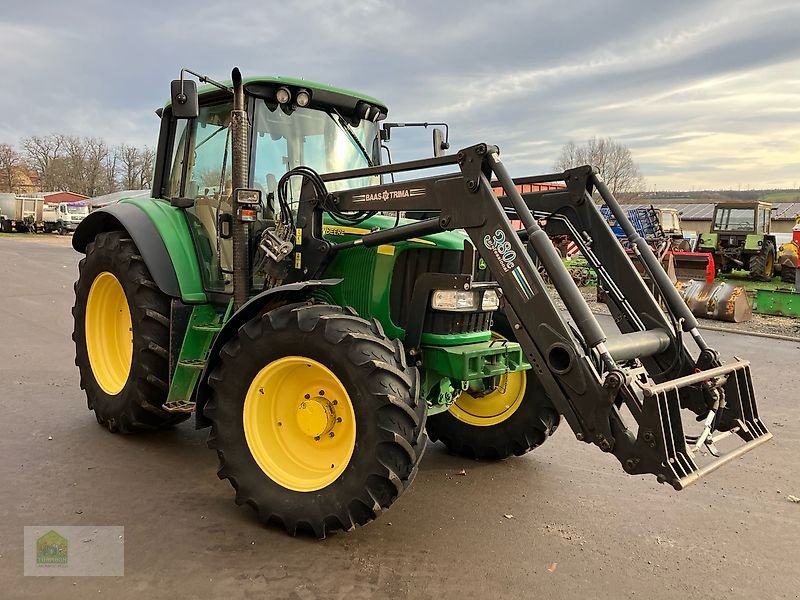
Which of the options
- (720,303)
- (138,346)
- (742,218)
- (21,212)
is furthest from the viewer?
(21,212)

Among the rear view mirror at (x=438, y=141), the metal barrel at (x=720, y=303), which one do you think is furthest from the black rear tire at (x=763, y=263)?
the rear view mirror at (x=438, y=141)

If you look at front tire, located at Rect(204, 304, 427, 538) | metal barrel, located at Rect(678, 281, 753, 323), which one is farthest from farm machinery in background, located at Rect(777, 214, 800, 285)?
front tire, located at Rect(204, 304, 427, 538)

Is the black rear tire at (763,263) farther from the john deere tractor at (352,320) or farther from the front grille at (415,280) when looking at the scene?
the front grille at (415,280)

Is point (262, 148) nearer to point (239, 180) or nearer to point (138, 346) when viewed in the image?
point (239, 180)

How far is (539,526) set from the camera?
3766 millimetres

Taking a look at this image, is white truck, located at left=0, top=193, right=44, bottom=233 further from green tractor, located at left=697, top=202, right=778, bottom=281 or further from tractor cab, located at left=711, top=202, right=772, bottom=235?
tractor cab, located at left=711, top=202, right=772, bottom=235

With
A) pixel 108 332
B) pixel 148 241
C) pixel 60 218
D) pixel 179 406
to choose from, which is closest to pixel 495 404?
pixel 179 406

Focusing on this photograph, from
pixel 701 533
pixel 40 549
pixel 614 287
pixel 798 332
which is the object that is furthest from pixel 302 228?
pixel 798 332

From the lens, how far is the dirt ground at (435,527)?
3.10m

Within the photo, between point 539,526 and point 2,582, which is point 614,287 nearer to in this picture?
point 539,526

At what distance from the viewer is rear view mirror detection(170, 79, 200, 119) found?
3.82 m

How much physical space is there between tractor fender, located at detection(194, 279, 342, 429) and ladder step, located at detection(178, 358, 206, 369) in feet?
1.92

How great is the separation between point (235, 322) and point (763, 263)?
21.6 metres

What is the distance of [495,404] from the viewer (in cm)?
479
